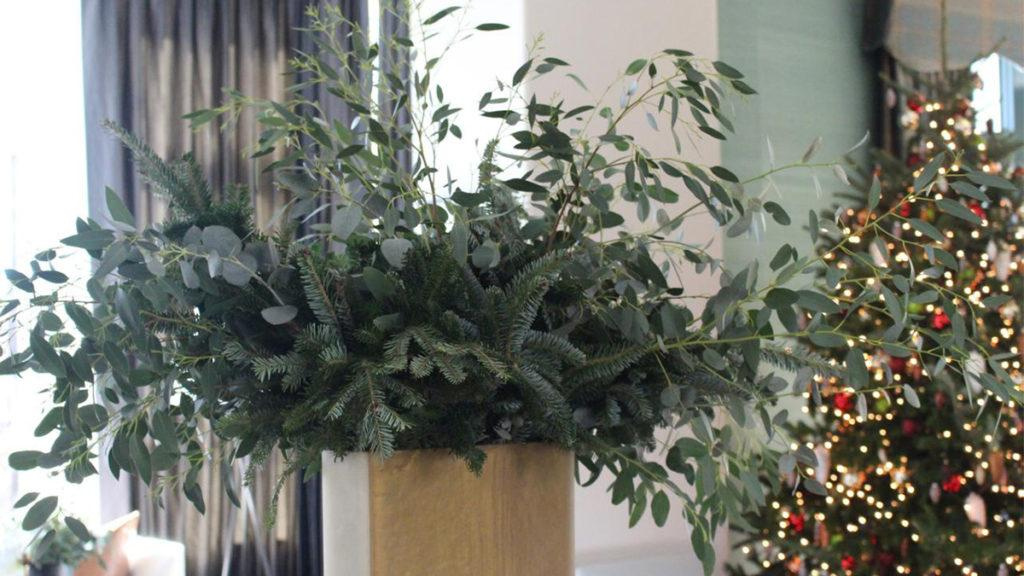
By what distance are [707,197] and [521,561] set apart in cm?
27

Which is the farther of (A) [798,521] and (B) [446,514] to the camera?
(A) [798,521]

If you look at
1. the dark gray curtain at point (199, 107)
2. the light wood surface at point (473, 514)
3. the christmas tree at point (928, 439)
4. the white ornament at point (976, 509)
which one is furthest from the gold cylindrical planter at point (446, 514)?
the dark gray curtain at point (199, 107)

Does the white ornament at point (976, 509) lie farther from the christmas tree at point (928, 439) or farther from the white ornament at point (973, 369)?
the white ornament at point (973, 369)

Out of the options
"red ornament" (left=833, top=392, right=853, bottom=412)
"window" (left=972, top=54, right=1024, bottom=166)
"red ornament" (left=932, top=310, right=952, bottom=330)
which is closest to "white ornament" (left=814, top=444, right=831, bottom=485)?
"red ornament" (left=833, top=392, right=853, bottom=412)

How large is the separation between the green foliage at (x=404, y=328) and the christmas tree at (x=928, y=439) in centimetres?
288

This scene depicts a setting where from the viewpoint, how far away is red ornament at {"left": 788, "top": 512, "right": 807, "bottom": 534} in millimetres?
4023

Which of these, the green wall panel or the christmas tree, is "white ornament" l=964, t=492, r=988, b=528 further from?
the green wall panel

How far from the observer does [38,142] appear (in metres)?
4.66

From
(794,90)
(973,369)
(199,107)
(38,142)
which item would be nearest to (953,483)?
(794,90)

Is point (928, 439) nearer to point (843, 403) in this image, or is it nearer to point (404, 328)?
point (843, 403)

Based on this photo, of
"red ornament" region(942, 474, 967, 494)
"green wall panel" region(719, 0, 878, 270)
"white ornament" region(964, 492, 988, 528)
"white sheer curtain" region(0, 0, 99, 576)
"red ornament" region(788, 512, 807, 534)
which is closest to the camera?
"white ornament" region(964, 492, 988, 528)

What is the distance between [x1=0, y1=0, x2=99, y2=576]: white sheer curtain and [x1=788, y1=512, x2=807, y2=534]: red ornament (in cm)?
280

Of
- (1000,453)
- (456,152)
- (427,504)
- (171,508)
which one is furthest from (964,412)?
(427,504)

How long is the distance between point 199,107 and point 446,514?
3.94 m
